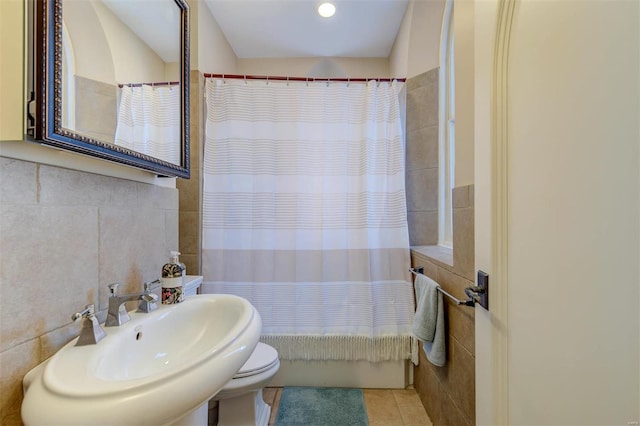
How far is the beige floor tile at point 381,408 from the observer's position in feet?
4.72

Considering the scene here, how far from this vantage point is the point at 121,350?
2.30 feet

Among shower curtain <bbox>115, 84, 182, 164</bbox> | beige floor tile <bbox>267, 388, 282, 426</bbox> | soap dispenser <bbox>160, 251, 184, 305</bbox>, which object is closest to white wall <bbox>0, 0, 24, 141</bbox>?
shower curtain <bbox>115, 84, 182, 164</bbox>

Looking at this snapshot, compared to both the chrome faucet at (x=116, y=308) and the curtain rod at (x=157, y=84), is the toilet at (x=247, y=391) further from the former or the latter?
the curtain rod at (x=157, y=84)

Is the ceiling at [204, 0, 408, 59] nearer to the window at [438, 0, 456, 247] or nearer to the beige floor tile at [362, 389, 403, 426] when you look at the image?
the window at [438, 0, 456, 247]

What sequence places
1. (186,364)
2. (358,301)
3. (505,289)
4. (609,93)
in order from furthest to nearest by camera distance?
(358,301) < (505,289) < (186,364) < (609,93)

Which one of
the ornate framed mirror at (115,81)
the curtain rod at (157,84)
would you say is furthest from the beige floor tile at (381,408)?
the curtain rod at (157,84)

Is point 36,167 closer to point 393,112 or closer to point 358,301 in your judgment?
point 358,301

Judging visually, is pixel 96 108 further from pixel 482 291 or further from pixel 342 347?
pixel 342 347

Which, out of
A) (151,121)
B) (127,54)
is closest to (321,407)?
(151,121)

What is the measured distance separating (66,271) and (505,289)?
1.14 m

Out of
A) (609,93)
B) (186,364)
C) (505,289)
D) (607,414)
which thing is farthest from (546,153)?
(186,364)

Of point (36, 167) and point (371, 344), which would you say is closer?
point (36, 167)

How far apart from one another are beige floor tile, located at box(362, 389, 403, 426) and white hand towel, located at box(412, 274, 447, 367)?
19.9 inches

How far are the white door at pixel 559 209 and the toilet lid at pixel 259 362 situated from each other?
0.94 metres
